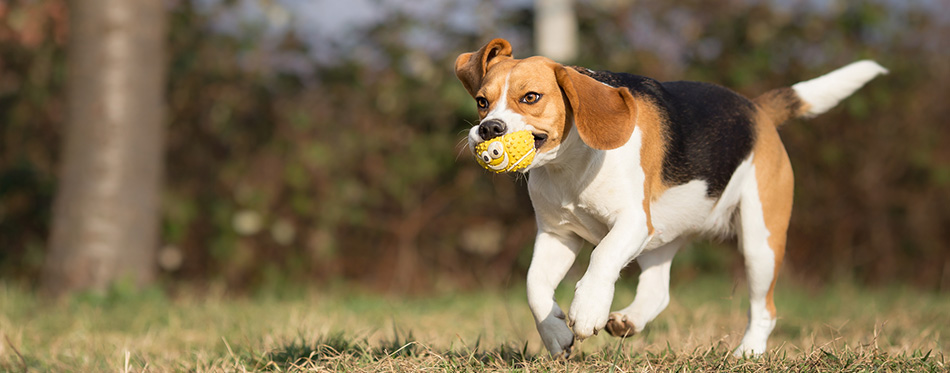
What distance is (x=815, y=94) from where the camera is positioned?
483cm

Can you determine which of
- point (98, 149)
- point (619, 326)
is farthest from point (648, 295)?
point (98, 149)

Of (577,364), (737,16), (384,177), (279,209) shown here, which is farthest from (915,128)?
(577,364)

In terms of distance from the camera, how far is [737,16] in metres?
8.44

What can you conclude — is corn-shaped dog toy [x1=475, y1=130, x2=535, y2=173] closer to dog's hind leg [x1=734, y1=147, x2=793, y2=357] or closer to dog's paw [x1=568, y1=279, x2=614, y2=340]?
dog's paw [x1=568, y1=279, x2=614, y2=340]

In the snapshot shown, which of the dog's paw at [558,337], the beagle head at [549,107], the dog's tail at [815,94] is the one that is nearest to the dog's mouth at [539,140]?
the beagle head at [549,107]

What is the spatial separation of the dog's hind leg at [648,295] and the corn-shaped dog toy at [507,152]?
0.99m

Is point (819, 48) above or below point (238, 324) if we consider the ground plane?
above

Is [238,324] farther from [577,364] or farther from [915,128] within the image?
[915,128]

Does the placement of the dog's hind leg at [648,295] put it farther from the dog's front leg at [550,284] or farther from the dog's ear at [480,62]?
the dog's ear at [480,62]

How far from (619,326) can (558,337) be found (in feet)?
1.23

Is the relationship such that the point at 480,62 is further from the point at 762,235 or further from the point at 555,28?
the point at 555,28

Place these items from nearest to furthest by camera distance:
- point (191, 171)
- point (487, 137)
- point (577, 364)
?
point (487, 137)
point (577, 364)
point (191, 171)

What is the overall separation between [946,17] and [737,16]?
242 centimetres

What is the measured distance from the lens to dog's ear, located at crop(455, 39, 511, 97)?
12.0ft
